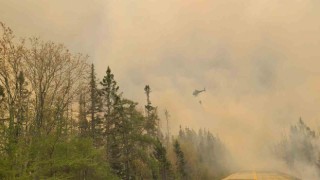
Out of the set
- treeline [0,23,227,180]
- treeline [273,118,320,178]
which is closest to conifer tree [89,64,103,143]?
treeline [0,23,227,180]

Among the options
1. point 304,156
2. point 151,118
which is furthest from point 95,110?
point 304,156

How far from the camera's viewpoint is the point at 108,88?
5328 cm

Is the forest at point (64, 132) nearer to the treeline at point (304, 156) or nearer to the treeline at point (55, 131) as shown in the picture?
the treeline at point (55, 131)

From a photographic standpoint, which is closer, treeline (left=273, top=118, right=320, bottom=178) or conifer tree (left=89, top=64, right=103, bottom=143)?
conifer tree (left=89, top=64, right=103, bottom=143)

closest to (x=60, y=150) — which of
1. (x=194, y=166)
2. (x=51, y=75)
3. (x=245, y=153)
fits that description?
(x=51, y=75)

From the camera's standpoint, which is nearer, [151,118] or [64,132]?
[64,132]

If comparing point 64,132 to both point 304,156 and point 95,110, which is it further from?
point 304,156

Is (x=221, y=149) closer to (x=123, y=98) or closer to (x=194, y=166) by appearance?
(x=194, y=166)

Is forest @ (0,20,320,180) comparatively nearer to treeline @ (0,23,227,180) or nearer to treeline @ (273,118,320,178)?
treeline @ (0,23,227,180)

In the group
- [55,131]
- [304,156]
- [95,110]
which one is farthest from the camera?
[304,156]

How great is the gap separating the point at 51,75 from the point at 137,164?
88.3ft

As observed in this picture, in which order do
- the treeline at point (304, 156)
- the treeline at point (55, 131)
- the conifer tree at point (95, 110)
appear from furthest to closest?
1. the treeline at point (304, 156)
2. the conifer tree at point (95, 110)
3. the treeline at point (55, 131)

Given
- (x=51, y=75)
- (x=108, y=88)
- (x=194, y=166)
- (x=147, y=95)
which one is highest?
(x=147, y=95)

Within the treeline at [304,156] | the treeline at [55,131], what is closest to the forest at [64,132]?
the treeline at [55,131]
